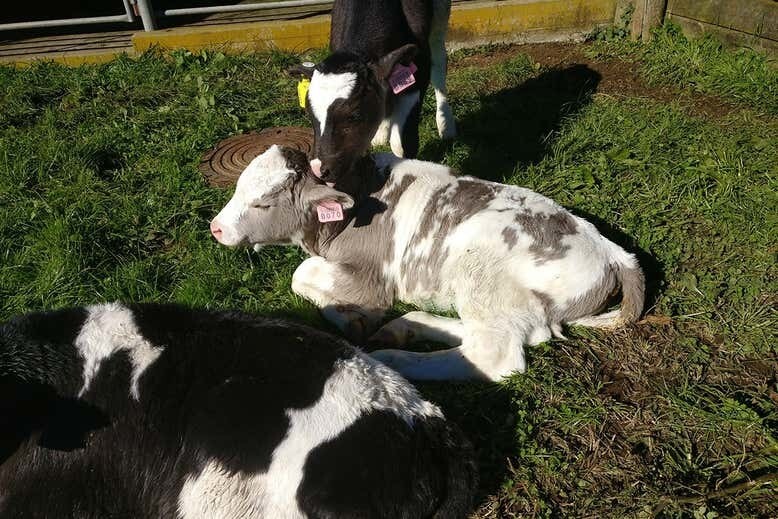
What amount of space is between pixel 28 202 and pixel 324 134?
2.65 metres

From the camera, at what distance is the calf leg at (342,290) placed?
408 cm

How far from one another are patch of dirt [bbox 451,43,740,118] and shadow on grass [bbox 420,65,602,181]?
0.18m

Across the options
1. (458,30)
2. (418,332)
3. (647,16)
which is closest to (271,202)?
(418,332)

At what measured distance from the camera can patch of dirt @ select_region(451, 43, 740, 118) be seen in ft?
21.5

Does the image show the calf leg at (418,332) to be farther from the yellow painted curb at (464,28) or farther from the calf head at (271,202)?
the yellow painted curb at (464,28)

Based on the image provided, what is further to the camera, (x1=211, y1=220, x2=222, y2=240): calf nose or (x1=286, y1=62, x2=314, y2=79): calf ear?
(x1=286, y1=62, x2=314, y2=79): calf ear

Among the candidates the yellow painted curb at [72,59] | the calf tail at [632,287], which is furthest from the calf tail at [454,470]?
the yellow painted curb at [72,59]

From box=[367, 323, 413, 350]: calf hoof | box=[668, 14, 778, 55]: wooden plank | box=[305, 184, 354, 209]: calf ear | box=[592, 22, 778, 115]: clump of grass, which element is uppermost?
box=[305, 184, 354, 209]: calf ear

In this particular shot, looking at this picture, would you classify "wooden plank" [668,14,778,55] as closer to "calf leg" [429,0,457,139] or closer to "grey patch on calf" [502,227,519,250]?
"calf leg" [429,0,457,139]

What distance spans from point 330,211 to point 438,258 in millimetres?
757

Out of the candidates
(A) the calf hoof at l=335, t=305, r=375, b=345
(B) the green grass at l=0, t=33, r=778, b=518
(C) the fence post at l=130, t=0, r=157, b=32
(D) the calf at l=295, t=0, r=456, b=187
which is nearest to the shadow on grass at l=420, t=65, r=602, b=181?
(B) the green grass at l=0, t=33, r=778, b=518

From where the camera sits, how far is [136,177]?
222 inches

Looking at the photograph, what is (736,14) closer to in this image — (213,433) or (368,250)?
(368,250)

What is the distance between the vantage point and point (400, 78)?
16.6 ft
